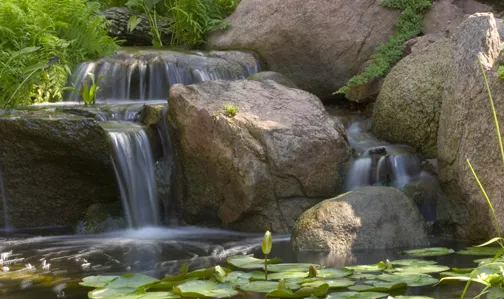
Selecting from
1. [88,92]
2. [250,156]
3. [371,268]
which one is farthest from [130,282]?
[88,92]

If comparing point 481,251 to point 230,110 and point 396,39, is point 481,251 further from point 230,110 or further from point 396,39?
point 396,39

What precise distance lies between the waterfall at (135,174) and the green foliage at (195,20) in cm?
438

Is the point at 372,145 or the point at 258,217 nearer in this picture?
the point at 258,217

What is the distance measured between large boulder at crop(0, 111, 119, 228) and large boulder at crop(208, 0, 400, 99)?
4.06 metres

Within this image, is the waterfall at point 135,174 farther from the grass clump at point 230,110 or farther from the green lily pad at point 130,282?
the green lily pad at point 130,282

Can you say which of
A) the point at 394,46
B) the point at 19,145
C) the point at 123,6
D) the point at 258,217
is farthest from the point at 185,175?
the point at 123,6

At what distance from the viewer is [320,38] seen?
11.9m

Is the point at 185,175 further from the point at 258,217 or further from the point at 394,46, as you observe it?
the point at 394,46

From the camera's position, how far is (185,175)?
28.6ft

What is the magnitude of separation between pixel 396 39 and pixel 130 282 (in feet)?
24.4

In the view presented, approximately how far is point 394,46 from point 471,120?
431cm

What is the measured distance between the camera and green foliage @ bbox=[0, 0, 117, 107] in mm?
10195

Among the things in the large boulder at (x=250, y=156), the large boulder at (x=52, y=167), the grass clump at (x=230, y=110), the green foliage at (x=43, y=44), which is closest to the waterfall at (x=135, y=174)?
the large boulder at (x=52, y=167)

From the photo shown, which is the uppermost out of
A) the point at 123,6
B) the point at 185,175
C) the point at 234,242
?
the point at 123,6
